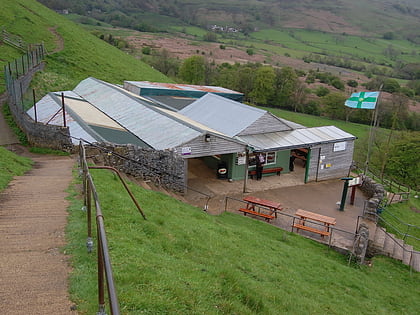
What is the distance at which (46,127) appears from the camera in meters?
19.2

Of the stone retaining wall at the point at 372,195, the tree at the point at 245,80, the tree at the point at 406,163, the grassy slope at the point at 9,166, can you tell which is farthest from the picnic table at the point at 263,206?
the tree at the point at 245,80

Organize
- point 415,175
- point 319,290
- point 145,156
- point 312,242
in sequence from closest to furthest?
1. point 319,290
2. point 312,242
3. point 145,156
4. point 415,175

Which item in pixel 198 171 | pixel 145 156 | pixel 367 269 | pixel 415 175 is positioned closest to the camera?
pixel 367 269

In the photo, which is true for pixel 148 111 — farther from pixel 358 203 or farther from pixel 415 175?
pixel 415 175

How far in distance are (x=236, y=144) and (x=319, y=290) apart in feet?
38.4

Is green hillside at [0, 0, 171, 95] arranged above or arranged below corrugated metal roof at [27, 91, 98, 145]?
above

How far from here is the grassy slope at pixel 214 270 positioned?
650 centimetres

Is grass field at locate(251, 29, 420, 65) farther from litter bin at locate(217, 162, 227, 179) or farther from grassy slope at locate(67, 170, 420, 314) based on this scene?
grassy slope at locate(67, 170, 420, 314)

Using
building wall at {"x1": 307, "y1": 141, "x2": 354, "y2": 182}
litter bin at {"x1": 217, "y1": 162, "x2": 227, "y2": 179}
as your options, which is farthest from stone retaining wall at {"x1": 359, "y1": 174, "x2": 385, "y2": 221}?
litter bin at {"x1": 217, "y1": 162, "x2": 227, "y2": 179}

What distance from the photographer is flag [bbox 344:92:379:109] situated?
22.6 metres

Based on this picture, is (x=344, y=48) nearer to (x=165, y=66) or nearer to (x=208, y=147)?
(x=165, y=66)

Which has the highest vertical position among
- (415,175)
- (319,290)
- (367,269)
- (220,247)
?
(220,247)

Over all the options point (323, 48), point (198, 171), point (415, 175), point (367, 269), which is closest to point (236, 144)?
point (198, 171)

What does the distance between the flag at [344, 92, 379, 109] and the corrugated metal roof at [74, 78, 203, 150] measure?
10.5 metres
